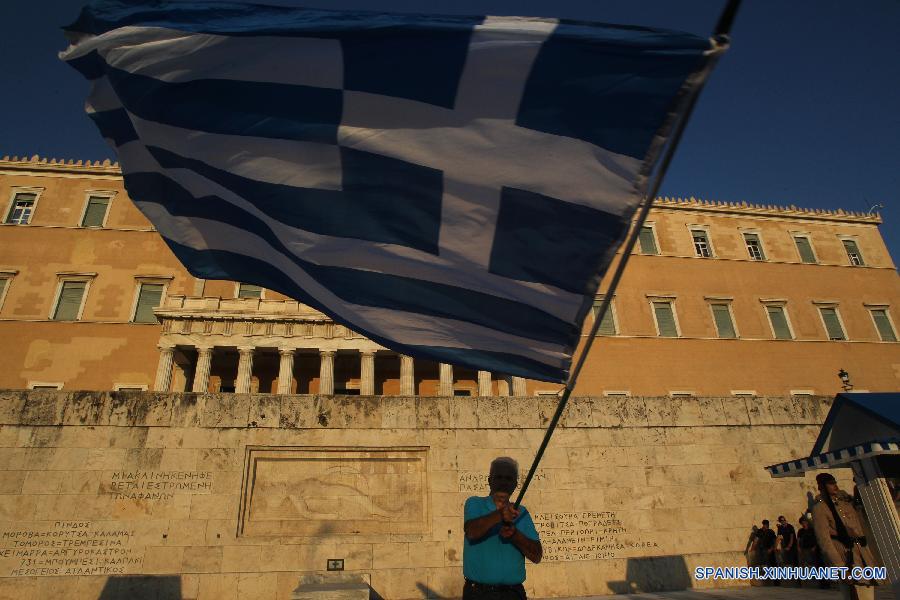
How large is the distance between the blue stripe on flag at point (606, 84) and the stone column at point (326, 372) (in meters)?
24.5

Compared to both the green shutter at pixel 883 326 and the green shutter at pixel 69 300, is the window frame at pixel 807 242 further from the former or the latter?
the green shutter at pixel 69 300

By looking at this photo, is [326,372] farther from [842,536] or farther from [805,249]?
[805,249]

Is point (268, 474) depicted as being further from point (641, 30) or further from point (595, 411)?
point (641, 30)

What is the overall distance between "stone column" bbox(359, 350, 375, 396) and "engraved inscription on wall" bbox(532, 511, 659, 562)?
17.6 m

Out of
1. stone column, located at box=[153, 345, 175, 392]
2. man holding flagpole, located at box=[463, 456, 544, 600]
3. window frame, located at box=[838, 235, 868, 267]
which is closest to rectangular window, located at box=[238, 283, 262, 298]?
stone column, located at box=[153, 345, 175, 392]

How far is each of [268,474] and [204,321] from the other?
62.3ft

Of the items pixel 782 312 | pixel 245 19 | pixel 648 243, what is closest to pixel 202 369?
pixel 245 19

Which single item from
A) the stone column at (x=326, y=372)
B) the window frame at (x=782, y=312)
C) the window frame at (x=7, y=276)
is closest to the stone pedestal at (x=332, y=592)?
the stone column at (x=326, y=372)

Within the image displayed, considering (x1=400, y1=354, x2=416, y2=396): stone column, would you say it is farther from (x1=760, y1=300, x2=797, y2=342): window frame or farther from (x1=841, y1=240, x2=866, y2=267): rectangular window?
(x1=841, y1=240, x2=866, y2=267): rectangular window

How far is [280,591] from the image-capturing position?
873 cm

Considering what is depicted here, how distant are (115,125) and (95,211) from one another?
3048 centimetres

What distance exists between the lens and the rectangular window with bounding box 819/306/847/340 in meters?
33.5

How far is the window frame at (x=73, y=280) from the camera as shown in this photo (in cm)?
2695

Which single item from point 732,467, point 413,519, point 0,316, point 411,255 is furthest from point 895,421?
point 0,316
